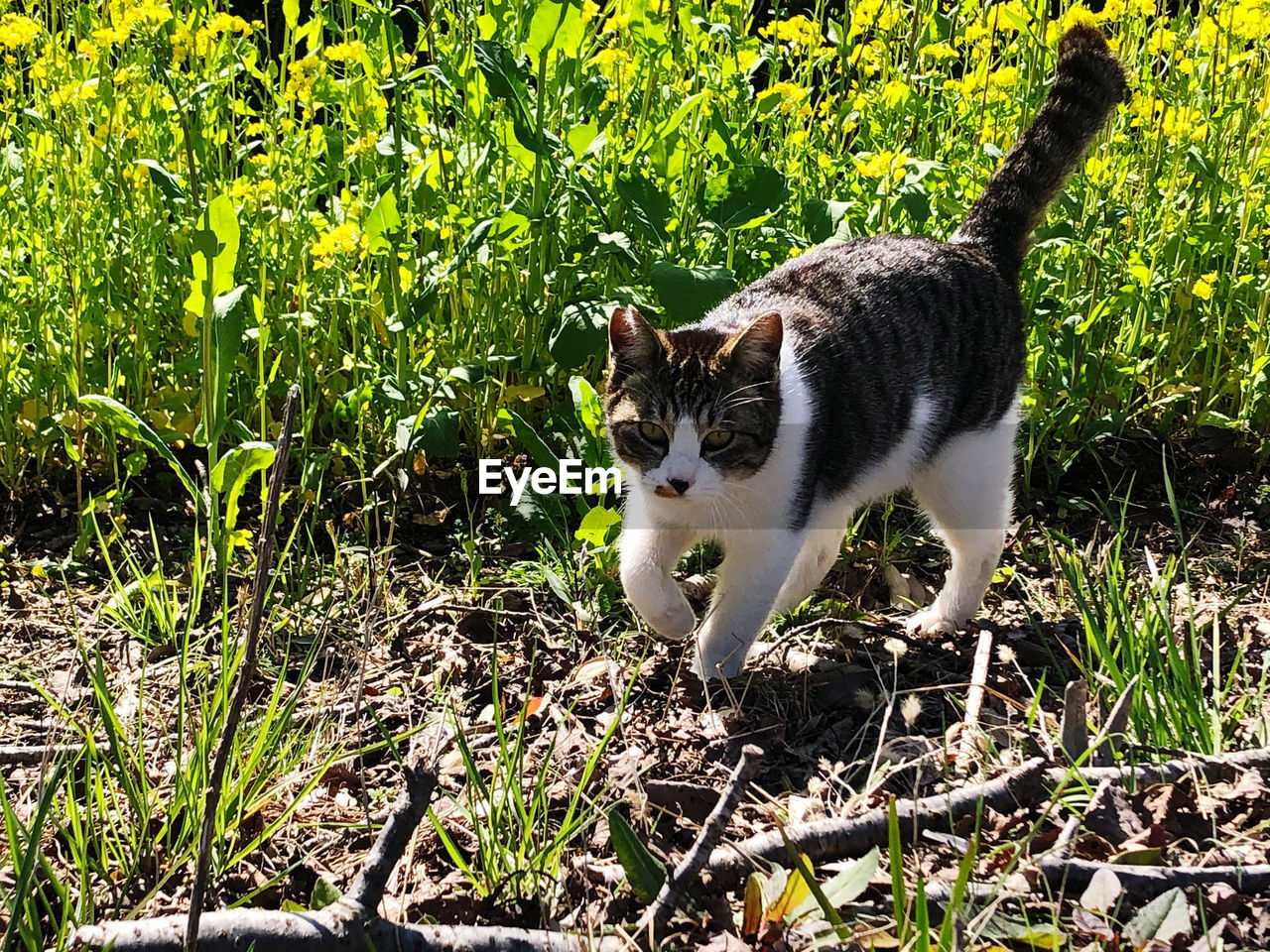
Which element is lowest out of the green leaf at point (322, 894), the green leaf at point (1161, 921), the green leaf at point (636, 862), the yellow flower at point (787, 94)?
the green leaf at point (322, 894)

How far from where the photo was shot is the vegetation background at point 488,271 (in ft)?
9.38

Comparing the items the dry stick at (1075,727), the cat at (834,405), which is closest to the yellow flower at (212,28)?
the cat at (834,405)

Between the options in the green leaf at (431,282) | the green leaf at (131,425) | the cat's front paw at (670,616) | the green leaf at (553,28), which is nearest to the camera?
the green leaf at (131,425)

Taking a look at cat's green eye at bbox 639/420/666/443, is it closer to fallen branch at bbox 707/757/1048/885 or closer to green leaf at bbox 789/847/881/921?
fallen branch at bbox 707/757/1048/885

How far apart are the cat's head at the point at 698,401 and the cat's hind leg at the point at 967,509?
0.63m

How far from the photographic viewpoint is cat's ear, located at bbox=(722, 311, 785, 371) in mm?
2457

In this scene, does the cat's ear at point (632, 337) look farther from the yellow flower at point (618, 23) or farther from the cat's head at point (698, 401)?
the yellow flower at point (618, 23)

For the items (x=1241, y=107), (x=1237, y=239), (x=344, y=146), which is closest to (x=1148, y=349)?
(x=1237, y=239)

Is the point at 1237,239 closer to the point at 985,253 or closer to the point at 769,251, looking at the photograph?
the point at 985,253

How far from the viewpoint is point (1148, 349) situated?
151 inches

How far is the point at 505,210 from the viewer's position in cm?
308

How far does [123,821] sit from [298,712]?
0.63 m

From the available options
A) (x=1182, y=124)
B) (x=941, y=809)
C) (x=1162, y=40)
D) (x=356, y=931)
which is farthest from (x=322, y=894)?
(x=1162, y=40)

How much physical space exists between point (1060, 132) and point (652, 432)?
1419mm
